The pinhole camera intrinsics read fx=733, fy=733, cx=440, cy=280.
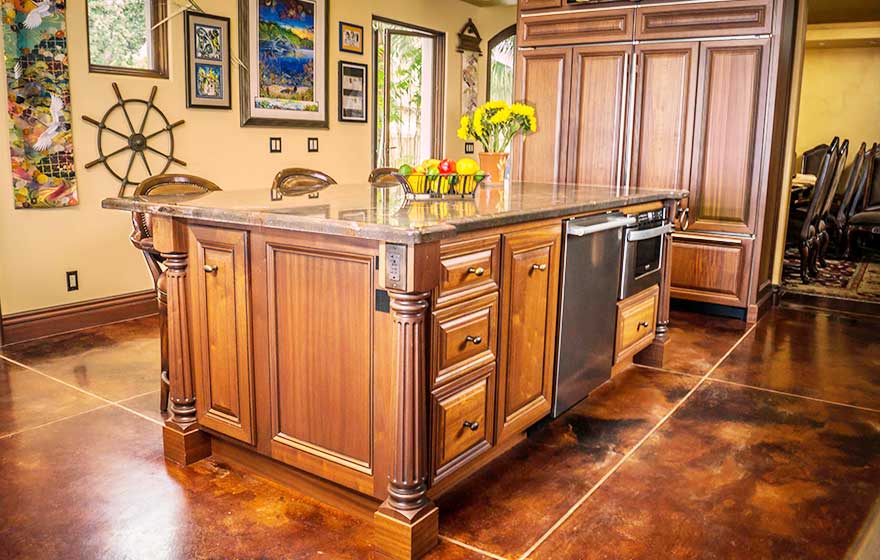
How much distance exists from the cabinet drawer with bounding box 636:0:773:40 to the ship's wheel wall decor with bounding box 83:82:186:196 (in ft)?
9.95

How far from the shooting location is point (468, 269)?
6.92ft

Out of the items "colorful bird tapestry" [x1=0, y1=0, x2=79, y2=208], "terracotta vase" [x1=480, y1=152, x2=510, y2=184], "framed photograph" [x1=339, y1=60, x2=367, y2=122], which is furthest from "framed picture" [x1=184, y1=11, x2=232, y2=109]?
"terracotta vase" [x1=480, y1=152, x2=510, y2=184]

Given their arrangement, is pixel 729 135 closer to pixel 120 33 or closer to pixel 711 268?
pixel 711 268

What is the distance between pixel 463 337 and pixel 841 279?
5254 millimetres

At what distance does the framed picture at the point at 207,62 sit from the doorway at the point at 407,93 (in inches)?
66.0

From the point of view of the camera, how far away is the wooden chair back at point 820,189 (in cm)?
565

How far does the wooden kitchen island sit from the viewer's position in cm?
194

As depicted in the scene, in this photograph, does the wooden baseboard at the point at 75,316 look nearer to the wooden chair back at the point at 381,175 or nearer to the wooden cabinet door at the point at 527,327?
the wooden chair back at the point at 381,175

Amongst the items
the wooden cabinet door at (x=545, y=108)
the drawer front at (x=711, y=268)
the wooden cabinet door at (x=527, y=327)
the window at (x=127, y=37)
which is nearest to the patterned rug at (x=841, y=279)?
the drawer front at (x=711, y=268)

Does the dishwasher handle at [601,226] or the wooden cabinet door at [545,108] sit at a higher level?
the wooden cabinet door at [545,108]

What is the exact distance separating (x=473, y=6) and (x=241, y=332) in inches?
232

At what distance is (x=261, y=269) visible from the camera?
220 cm

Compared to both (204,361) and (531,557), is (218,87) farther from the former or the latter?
(531,557)

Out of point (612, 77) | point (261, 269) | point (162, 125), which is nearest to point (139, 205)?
point (261, 269)
